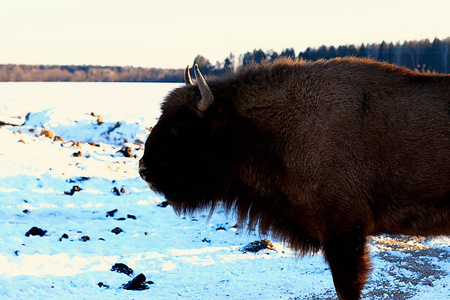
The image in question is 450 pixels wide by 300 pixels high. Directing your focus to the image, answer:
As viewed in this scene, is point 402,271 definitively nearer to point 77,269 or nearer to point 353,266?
point 353,266

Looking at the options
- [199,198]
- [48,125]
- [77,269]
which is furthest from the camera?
[48,125]

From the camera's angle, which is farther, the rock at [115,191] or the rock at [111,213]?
the rock at [115,191]

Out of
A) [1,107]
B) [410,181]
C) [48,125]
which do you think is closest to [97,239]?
[410,181]

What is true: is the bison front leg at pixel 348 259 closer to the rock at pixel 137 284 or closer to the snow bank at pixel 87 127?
the rock at pixel 137 284

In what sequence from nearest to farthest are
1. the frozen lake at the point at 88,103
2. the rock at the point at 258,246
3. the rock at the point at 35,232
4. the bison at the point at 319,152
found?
the bison at the point at 319,152 → the rock at the point at 258,246 → the rock at the point at 35,232 → the frozen lake at the point at 88,103

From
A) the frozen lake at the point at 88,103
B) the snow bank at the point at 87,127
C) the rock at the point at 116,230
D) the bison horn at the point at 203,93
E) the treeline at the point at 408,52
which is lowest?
the rock at the point at 116,230

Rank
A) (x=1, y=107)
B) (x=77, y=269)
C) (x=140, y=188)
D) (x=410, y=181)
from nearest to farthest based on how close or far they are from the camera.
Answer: (x=410, y=181), (x=77, y=269), (x=140, y=188), (x=1, y=107)

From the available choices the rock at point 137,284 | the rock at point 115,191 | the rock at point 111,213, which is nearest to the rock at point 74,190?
the rock at point 115,191

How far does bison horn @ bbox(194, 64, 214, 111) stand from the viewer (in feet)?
12.5

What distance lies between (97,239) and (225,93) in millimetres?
3579

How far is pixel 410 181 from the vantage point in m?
3.59

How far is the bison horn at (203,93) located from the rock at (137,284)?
87.0 inches

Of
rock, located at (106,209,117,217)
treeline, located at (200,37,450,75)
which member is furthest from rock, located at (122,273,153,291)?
treeline, located at (200,37,450,75)

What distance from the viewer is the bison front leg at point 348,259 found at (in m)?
3.62
